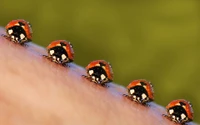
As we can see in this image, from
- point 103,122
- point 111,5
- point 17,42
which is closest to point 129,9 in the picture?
point 111,5

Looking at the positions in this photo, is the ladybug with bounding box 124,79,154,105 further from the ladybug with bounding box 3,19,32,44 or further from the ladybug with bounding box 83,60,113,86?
the ladybug with bounding box 3,19,32,44

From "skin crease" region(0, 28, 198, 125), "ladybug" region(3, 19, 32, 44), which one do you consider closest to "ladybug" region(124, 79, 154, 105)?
"skin crease" region(0, 28, 198, 125)

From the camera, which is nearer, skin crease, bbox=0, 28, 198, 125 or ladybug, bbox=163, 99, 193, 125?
skin crease, bbox=0, 28, 198, 125

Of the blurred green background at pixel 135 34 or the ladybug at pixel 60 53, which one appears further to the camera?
the blurred green background at pixel 135 34

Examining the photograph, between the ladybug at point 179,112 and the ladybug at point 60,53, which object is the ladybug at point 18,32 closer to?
the ladybug at point 60,53

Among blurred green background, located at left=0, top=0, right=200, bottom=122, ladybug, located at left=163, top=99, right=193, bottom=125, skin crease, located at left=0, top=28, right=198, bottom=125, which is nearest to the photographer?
skin crease, located at left=0, top=28, right=198, bottom=125

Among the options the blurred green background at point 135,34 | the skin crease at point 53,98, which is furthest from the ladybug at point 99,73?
the blurred green background at point 135,34
